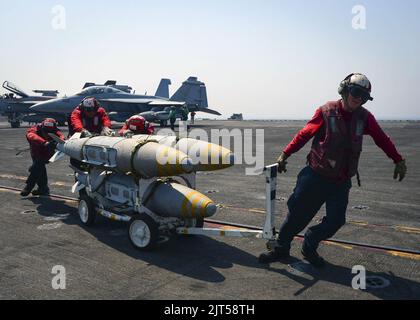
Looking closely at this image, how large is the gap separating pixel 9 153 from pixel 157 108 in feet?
87.2

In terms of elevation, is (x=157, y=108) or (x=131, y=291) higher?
(x=157, y=108)

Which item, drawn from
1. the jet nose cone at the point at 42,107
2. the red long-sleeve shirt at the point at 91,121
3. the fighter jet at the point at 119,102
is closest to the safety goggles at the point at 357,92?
the red long-sleeve shirt at the point at 91,121

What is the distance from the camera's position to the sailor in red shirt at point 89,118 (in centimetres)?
817

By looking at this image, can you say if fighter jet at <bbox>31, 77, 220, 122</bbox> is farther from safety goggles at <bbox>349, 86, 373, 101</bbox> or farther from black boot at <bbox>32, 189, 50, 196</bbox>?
safety goggles at <bbox>349, 86, 373, 101</bbox>

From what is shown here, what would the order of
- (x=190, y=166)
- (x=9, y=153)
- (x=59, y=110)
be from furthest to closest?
(x=59, y=110) → (x=9, y=153) → (x=190, y=166)

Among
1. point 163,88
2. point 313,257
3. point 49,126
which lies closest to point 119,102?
point 49,126

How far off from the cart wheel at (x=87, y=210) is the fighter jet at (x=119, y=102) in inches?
1233

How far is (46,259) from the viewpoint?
541 centimetres

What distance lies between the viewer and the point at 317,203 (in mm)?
5000

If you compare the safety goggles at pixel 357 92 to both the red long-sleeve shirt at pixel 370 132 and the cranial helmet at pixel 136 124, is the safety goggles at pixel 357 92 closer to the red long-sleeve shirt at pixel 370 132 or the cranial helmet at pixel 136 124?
the red long-sleeve shirt at pixel 370 132

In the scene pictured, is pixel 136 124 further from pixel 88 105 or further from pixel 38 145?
pixel 38 145
